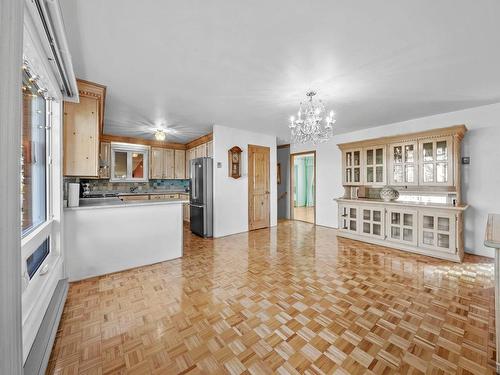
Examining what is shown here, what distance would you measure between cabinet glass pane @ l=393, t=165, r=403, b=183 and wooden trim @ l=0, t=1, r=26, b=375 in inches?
188

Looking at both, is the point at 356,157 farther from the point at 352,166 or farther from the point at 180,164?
the point at 180,164

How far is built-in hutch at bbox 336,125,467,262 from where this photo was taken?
329 centimetres

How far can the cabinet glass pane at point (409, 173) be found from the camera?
3.74m

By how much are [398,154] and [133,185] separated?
6595mm

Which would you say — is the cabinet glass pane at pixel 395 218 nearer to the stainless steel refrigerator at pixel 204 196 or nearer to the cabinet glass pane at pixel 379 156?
the cabinet glass pane at pixel 379 156

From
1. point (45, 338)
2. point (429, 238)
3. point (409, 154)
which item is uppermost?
point (409, 154)

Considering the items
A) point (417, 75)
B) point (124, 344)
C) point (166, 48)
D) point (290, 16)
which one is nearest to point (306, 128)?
point (417, 75)

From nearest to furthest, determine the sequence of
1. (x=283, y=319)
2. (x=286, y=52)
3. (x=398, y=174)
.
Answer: (x=283, y=319), (x=286, y=52), (x=398, y=174)

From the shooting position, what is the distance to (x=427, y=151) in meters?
3.61

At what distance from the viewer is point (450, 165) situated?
3.34 metres

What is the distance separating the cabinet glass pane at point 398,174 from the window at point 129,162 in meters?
6.05

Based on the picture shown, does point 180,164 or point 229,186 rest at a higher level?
point 180,164

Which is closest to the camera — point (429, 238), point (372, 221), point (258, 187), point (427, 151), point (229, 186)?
point (429, 238)

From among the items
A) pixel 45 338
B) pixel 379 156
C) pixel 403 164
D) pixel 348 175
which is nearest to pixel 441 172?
pixel 403 164
